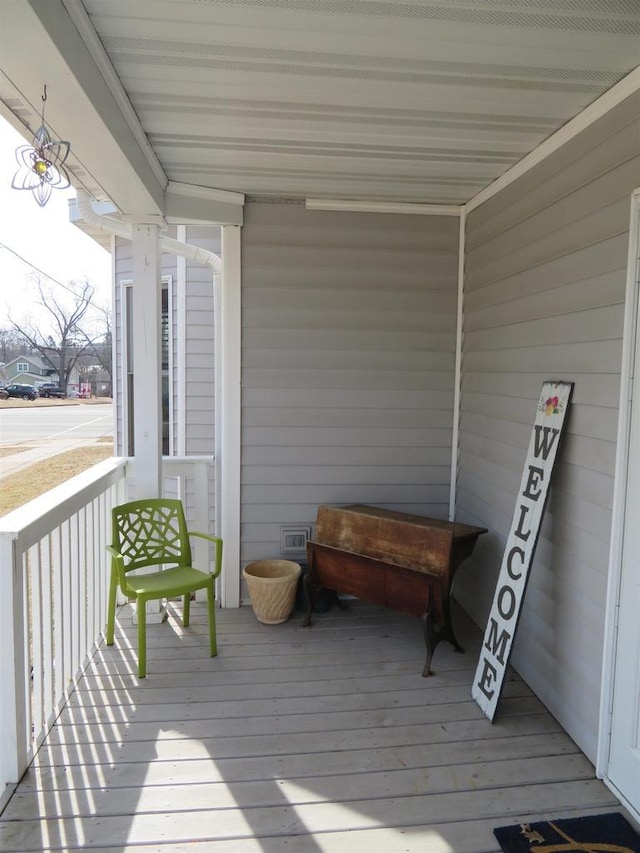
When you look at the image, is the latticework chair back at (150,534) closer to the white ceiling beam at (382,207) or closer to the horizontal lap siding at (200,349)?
the horizontal lap siding at (200,349)

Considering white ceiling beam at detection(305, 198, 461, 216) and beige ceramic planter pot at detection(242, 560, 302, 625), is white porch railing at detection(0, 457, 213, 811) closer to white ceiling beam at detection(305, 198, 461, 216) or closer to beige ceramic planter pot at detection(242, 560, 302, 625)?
beige ceramic planter pot at detection(242, 560, 302, 625)

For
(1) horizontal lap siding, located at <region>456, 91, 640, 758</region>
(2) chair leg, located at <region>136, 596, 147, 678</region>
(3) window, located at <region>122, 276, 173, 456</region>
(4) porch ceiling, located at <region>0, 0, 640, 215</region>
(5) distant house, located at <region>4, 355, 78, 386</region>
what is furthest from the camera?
(3) window, located at <region>122, 276, 173, 456</region>

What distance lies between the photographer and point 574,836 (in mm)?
1883

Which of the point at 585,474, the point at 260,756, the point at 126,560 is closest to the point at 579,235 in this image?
the point at 585,474

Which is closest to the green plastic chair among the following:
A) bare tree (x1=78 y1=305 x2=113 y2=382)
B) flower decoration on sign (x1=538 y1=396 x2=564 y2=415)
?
flower decoration on sign (x1=538 y1=396 x2=564 y2=415)

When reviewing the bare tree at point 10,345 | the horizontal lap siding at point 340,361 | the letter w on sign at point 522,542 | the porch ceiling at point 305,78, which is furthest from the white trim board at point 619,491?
the bare tree at point 10,345

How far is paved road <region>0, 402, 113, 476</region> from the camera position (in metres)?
5.44

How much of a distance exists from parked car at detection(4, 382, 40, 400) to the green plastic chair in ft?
7.44

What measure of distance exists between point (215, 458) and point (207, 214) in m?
1.56

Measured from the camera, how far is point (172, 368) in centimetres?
521

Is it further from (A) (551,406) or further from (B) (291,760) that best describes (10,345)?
(A) (551,406)

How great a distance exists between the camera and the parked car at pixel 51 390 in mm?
5258

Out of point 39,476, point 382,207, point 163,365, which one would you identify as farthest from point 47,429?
point 382,207

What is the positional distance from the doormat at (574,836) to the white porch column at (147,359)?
240 centimetres
